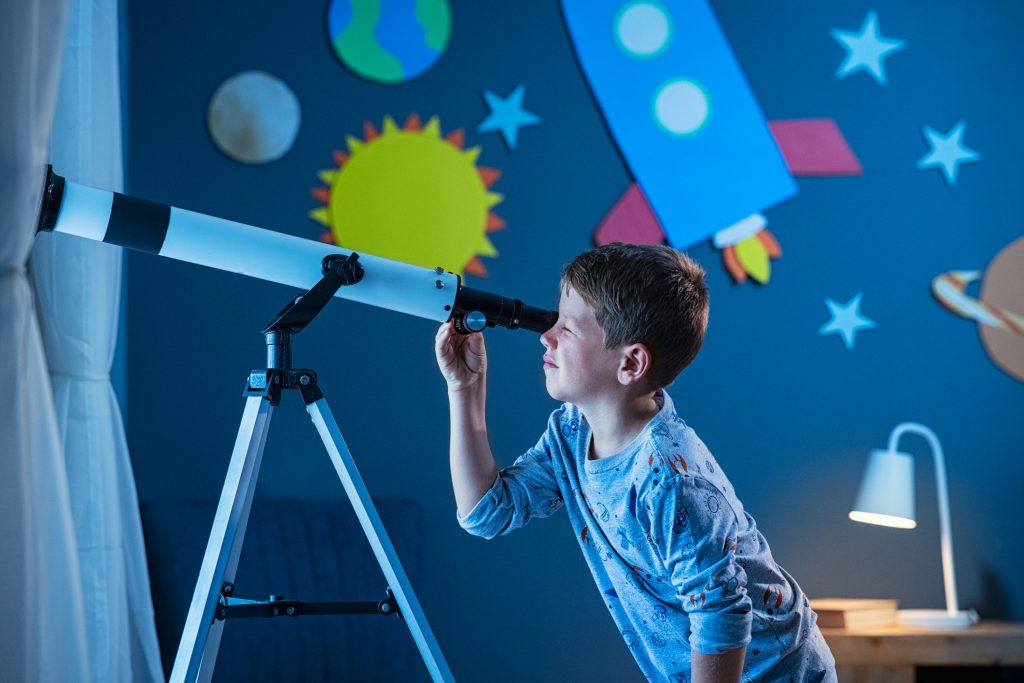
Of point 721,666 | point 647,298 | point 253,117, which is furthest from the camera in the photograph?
point 253,117

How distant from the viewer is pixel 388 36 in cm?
257

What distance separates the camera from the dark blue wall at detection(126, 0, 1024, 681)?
98.2 inches

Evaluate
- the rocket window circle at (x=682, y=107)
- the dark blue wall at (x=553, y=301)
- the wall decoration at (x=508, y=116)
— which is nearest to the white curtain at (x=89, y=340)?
the dark blue wall at (x=553, y=301)

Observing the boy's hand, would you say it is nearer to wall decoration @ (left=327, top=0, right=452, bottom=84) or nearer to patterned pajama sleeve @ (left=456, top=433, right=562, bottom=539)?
patterned pajama sleeve @ (left=456, top=433, right=562, bottom=539)

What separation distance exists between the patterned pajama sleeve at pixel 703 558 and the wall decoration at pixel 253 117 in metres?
1.56

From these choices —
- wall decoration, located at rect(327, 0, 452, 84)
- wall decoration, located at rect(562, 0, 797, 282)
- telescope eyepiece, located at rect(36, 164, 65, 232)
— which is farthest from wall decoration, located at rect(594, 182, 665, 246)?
telescope eyepiece, located at rect(36, 164, 65, 232)

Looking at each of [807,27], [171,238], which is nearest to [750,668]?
[171,238]

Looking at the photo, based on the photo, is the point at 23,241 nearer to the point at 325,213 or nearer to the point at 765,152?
the point at 325,213

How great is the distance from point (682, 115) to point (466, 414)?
53.9 inches

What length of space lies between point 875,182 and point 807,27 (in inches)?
17.8

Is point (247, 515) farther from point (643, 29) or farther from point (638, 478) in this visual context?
point (643, 29)

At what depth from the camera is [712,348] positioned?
2.65 meters

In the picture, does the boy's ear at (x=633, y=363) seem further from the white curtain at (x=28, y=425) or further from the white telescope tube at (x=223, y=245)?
the white curtain at (x=28, y=425)

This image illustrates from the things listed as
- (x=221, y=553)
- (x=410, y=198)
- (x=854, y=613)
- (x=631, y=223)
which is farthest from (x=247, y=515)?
(x=854, y=613)
